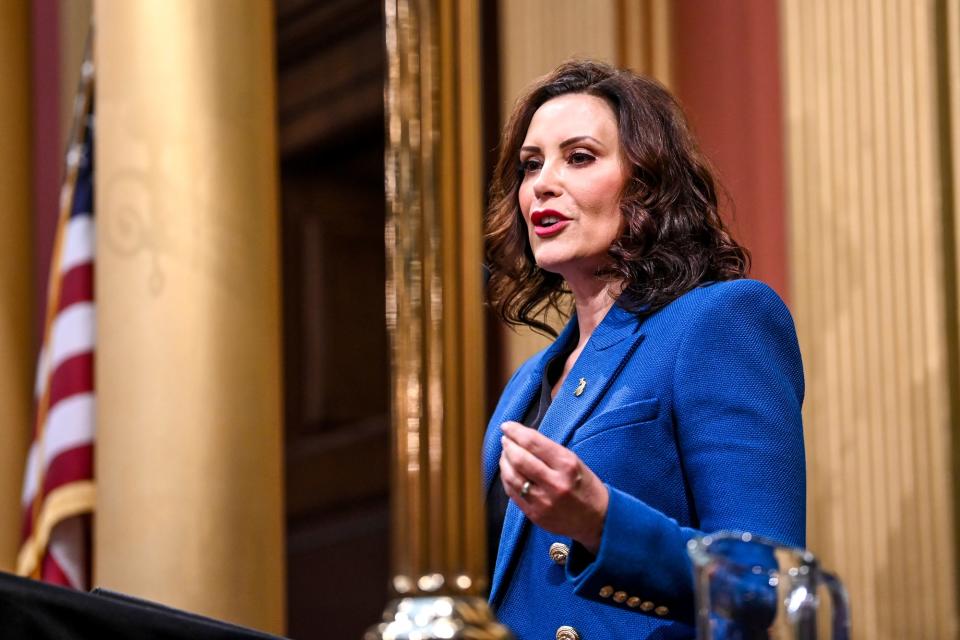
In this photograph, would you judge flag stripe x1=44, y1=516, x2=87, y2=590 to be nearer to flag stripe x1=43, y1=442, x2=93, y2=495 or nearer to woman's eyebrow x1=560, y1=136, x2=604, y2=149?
flag stripe x1=43, y1=442, x2=93, y2=495

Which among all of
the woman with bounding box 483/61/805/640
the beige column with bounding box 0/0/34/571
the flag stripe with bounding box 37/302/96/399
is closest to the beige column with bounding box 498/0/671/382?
the flag stripe with bounding box 37/302/96/399

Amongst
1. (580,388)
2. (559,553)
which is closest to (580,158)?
(580,388)

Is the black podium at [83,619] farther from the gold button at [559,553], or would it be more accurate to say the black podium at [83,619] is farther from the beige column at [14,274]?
the beige column at [14,274]

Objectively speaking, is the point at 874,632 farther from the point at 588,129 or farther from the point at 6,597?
the point at 6,597

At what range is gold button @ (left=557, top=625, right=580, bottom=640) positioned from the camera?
1.78 m

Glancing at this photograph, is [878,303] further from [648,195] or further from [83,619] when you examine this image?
[83,619]

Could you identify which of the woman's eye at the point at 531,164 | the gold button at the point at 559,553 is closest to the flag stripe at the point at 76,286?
the woman's eye at the point at 531,164

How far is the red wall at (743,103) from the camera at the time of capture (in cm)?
386

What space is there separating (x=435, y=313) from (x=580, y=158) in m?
1.22

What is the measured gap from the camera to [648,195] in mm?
2072

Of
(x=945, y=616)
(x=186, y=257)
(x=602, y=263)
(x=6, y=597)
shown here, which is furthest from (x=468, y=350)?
(x=945, y=616)

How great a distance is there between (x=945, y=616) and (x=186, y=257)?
1955 millimetres

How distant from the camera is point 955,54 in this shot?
344cm

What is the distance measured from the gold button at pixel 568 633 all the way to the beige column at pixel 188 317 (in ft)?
5.02
